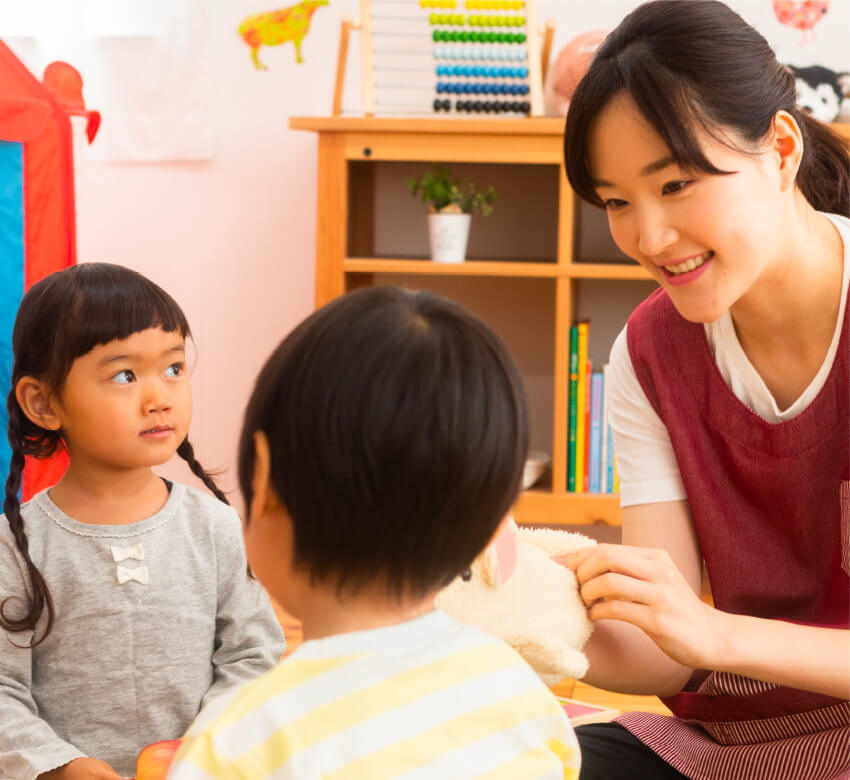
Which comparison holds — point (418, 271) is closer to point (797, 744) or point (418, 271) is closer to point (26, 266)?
point (26, 266)

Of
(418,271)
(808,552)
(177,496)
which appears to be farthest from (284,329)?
(808,552)

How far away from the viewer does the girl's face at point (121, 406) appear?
104 cm

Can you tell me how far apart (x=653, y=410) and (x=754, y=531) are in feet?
0.54

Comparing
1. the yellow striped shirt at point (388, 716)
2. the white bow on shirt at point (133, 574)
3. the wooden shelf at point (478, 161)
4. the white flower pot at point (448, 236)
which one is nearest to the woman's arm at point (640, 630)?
the yellow striped shirt at point (388, 716)

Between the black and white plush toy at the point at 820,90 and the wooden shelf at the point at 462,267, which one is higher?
the black and white plush toy at the point at 820,90

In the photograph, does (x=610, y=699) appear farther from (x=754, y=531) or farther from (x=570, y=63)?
(x=570, y=63)

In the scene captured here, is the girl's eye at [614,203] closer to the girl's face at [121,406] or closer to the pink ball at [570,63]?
the girl's face at [121,406]

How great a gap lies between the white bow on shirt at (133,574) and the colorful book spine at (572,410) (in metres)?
1.47

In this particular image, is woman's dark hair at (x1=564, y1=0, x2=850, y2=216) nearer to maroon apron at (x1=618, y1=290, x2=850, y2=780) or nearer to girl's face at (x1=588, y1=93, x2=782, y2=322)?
girl's face at (x1=588, y1=93, x2=782, y2=322)

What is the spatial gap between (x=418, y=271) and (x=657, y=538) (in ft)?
4.48

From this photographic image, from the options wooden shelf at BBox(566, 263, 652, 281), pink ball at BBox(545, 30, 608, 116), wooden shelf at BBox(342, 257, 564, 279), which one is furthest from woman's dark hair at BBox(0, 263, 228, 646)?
pink ball at BBox(545, 30, 608, 116)

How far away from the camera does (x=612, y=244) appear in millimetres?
2600

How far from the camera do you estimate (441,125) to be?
→ 2273mm

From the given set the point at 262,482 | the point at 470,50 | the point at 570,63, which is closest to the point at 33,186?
the point at 470,50
